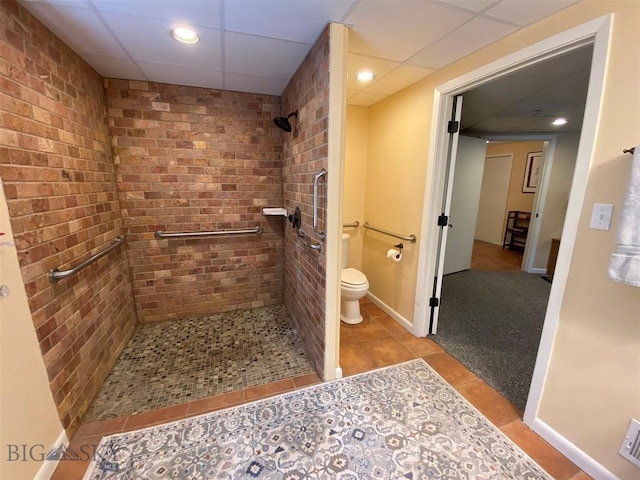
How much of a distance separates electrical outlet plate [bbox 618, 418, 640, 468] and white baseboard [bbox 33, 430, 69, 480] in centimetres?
252

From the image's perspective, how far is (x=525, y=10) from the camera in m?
1.27

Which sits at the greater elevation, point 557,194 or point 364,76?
point 364,76

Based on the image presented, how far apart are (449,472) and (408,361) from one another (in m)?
0.81

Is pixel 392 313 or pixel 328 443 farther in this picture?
pixel 392 313

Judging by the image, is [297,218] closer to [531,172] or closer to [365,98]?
[365,98]

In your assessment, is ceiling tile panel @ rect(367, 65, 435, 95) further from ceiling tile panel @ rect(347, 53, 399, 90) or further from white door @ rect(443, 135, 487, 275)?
white door @ rect(443, 135, 487, 275)

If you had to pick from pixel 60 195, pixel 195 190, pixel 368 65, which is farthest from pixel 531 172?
pixel 60 195

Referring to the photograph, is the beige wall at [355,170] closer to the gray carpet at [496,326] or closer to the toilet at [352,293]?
the toilet at [352,293]

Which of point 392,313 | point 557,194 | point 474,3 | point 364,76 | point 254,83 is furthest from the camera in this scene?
point 557,194

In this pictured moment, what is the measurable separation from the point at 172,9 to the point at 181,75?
852 mm

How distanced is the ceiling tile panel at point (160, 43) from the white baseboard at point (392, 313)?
2.55 metres

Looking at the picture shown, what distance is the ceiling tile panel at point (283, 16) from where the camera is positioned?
1.23m

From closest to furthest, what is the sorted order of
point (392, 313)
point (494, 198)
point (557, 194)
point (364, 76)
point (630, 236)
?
point (630, 236) < point (364, 76) < point (392, 313) < point (557, 194) < point (494, 198)

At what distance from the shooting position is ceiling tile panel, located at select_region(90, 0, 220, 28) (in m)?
1.22
